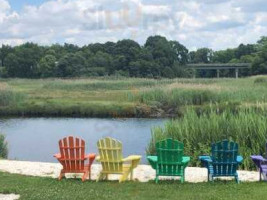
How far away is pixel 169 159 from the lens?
29.4 feet

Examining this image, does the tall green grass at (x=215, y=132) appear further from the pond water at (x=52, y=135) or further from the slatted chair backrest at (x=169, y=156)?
the slatted chair backrest at (x=169, y=156)

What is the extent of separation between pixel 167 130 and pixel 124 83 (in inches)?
1150

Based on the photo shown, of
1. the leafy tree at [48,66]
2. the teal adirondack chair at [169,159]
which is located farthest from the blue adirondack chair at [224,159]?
the leafy tree at [48,66]

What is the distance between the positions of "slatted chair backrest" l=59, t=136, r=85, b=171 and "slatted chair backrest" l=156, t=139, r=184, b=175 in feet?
4.54

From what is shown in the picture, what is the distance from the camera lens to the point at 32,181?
9.01 meters

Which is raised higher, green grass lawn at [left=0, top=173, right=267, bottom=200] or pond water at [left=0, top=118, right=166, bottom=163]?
green grass lawn at [left=0, top=173, right=267, bottom=200]

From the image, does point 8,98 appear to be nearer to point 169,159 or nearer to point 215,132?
point 215,132

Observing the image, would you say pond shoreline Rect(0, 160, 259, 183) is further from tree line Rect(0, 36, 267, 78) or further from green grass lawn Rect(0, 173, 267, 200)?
tree line Rect(0, 36, 267, 78)

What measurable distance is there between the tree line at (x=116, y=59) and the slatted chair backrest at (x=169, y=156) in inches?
518

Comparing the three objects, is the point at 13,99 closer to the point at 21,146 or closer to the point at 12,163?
the point at 21,146

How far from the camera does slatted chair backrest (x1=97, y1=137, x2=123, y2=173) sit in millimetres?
9039

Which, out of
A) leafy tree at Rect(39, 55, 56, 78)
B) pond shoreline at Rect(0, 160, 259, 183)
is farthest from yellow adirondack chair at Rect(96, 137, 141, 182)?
leafy tree at Rect(39, 55, 56, 78)

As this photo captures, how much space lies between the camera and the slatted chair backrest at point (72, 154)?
9.21 meters

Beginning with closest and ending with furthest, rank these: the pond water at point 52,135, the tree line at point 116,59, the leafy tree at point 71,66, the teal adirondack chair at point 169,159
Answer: the teal adirondack chair at point 169,159, the pond water at point 52,135, the tree line at point 116,59, the leafy tree at point 71,66
